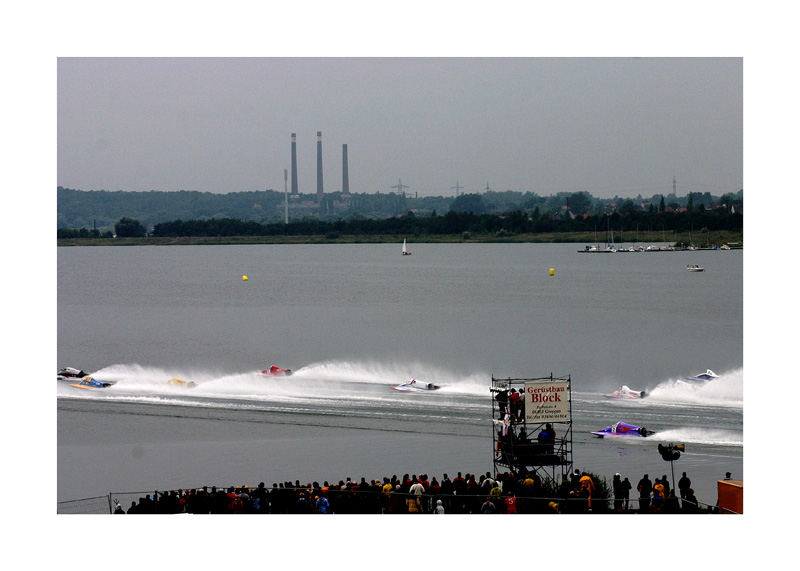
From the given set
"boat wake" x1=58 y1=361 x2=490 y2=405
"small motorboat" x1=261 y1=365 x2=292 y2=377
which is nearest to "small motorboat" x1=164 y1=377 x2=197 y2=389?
"boat wake" x1=58 y1=361 x2=490 y2=405

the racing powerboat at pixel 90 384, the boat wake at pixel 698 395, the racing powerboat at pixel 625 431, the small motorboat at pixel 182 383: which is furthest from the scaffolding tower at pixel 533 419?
the racing powerboat at pixel 90 384

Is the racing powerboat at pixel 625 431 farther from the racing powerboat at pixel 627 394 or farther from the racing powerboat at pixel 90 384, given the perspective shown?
the racing powerboat at pixel 90 384

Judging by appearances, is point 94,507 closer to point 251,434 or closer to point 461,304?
point 251,434

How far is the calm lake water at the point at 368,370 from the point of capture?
29.1 meters

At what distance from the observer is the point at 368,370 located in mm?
45000

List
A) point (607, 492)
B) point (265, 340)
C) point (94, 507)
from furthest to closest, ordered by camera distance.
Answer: point (265, 340) < point (94, 507) < point (607, 492)

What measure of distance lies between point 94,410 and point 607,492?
82.5 feet

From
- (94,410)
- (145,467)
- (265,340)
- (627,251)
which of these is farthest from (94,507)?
(627,251)

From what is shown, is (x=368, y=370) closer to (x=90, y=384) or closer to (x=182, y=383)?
(x=182, y=383)

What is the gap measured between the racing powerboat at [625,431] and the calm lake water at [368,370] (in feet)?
1.84

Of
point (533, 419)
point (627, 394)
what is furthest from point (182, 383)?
point (533, 419)

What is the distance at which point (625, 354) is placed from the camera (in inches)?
2158

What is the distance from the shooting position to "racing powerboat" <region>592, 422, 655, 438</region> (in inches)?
1186

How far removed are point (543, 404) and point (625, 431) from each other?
44.1 feet
